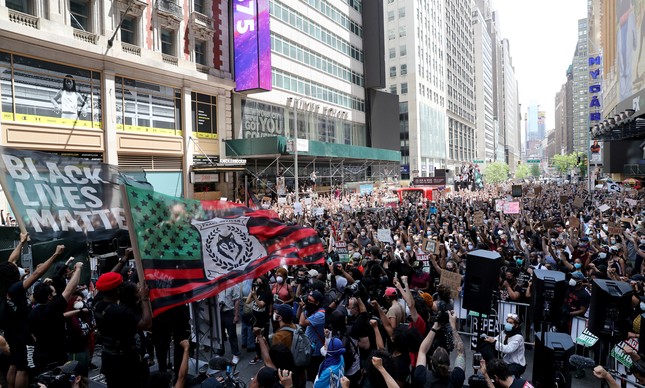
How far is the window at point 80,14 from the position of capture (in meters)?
22.0

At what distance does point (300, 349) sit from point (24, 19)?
21.9 metres

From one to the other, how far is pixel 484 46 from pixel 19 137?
152m

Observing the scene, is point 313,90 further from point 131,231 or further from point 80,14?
point 131,231

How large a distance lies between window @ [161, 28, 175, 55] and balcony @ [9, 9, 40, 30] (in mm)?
8114

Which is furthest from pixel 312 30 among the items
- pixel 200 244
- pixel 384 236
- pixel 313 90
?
pixel 200 244

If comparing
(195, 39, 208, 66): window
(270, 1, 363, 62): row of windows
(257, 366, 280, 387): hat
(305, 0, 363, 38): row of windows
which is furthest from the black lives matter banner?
(305, 0, 363, 38): row of windows

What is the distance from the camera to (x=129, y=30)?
2520 centimetres

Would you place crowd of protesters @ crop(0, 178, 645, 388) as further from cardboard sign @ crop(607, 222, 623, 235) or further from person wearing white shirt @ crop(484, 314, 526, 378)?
cardboard sign @ crop(607, 222, 623, 235)

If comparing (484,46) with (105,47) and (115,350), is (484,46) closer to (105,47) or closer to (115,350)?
(105,47)

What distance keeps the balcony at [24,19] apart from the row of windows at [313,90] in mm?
18904

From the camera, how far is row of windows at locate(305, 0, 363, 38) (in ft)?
144

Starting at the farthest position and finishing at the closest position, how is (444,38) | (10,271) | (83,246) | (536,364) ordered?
1. (444,38)
2. (83,246)
3. (536,364)
4. (10,271)

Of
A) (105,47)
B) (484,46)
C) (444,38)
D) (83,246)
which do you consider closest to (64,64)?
(105,47)

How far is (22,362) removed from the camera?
18.0 ft
